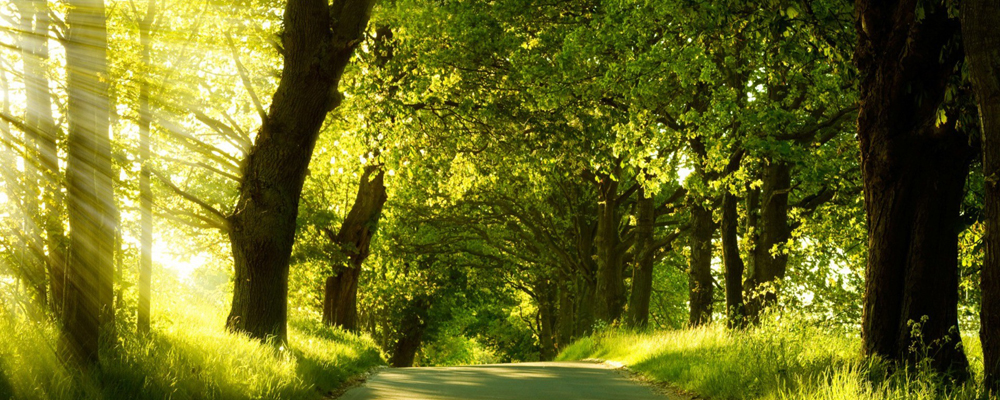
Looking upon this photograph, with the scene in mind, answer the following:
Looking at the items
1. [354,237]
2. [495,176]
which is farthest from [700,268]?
[354,237]

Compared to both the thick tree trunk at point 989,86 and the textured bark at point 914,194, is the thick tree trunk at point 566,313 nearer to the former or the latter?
the textured bark at point 914,194

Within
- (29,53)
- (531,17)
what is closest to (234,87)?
(531,17)

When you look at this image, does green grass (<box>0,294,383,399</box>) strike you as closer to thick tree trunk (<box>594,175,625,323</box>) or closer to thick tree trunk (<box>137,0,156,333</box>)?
thick tree trunk (<box>137,0,156,333</box>)

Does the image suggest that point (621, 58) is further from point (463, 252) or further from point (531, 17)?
point (463, 252)

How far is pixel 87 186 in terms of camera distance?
23.4 feet

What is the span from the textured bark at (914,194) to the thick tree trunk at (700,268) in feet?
37.2

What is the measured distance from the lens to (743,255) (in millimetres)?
21438

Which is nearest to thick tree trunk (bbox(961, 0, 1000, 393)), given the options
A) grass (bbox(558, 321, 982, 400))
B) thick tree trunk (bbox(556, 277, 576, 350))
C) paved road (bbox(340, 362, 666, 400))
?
grass (bbox(558, 321, 982, 400))

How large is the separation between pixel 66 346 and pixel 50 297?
10.4ft

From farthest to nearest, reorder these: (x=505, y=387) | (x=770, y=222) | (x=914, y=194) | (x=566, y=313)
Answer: (x=566, y=313) < (x=770, y=222) < (x=505, y=387) < (x=914, y=194)

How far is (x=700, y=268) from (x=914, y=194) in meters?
12.2

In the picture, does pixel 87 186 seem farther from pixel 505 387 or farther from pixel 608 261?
pixel 608 261

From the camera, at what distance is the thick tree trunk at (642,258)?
24.1 m

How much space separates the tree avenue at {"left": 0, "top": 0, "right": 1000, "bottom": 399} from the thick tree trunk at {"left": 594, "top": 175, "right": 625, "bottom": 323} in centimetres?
8
